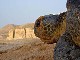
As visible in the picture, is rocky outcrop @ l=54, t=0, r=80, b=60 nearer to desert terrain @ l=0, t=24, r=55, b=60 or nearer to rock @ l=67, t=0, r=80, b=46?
rock @ l=67, t=0, r=80, b=46

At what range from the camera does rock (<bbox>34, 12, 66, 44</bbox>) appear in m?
3.31

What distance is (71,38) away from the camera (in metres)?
2.80

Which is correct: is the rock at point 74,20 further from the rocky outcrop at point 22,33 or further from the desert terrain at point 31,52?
the rocky outcrop at point 22,33

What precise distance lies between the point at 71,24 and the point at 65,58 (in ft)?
1.11

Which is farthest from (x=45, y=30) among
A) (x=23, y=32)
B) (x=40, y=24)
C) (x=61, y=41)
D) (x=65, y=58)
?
(x=23, y=32)

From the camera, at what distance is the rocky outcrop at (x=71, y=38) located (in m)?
2.65

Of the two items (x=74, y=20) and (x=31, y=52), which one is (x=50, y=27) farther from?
(x=31, y=52)

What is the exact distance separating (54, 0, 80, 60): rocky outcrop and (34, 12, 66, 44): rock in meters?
0.41

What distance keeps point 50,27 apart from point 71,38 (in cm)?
58

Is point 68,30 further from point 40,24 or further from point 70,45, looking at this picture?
point 40,24

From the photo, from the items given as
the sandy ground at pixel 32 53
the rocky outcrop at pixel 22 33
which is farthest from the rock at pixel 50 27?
the rocky outcrop at pixel 22 33

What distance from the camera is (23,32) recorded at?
4309 centimetres

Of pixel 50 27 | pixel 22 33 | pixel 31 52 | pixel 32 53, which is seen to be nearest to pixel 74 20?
pixel 50 27

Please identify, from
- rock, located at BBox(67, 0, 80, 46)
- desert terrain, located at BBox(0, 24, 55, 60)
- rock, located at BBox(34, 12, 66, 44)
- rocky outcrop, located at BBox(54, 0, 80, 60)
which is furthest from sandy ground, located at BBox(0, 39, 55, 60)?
rock, located at BBox(67, 0, 80, 46)
